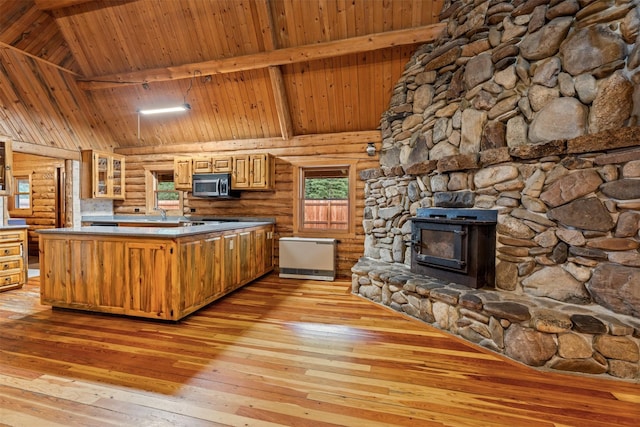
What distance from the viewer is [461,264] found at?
3.07 m

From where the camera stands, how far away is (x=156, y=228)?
12.7 ft

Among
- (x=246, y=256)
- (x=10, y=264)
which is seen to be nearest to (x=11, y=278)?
(x=10, y=264)

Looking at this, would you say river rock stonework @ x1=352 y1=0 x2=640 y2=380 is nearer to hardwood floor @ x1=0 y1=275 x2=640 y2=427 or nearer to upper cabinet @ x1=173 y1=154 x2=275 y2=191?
hardwood floor @ x1=0 y1=275 x2=640 y2=427

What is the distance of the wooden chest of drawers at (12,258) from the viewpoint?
413cm

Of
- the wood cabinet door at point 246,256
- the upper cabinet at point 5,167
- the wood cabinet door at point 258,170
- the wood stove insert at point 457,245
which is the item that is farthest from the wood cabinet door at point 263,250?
the upper cabinet at point 5,167

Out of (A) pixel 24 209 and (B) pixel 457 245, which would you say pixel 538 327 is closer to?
(B) pixel 457 245

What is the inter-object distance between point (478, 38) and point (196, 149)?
16.5 ft

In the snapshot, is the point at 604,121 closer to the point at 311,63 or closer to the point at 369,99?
the point at 369,99

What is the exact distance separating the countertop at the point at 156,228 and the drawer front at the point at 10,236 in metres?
1.04

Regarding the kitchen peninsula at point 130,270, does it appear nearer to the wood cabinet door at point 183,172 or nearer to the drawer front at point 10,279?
the drawer front at point 10,279

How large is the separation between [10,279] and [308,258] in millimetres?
4252

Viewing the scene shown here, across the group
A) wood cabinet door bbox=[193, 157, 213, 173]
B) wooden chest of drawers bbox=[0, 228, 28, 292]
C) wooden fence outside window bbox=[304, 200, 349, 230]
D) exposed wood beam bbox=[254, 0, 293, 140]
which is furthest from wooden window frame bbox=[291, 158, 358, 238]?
wooden chest of drawers bbox=[0, 228, 28, 292]

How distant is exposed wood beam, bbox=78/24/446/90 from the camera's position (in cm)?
395

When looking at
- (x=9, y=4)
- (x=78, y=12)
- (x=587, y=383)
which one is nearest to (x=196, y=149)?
(x=78, y=12)
